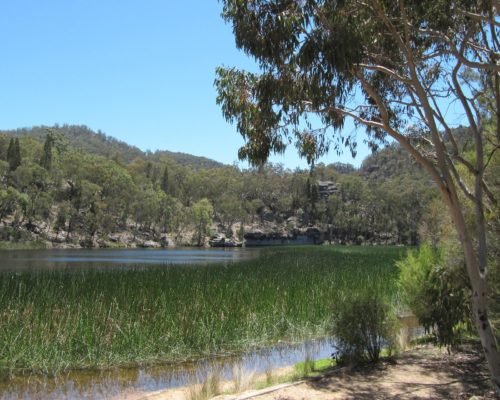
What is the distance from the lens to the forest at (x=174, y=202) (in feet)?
272

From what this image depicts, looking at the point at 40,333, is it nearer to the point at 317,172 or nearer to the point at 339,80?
the point at 339,80

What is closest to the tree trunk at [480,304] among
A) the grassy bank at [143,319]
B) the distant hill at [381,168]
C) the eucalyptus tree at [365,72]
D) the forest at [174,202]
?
the eucalyptus tree at [365,72]

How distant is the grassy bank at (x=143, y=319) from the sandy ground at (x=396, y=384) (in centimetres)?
141

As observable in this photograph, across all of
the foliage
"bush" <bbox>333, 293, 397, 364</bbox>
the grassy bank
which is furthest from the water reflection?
the foliage

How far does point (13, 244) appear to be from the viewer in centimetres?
7119

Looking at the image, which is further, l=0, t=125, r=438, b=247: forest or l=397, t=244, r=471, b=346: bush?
l=0, t=125, r=438, b=247: forest

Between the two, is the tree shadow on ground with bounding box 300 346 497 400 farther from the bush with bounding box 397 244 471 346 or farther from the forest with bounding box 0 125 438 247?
the forest with bounding box 0 125 438 247

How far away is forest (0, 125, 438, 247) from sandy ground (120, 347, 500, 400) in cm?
5572

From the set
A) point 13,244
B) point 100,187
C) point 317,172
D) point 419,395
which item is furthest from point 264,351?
point 317,172

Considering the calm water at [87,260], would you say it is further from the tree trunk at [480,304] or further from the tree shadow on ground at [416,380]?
the tree trunk at [480,304]

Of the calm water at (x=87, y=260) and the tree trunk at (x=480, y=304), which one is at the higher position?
the tree trunk at (x=480, y=304)

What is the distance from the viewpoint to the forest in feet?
272

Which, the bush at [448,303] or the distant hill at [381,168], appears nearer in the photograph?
the bush at [448,303]

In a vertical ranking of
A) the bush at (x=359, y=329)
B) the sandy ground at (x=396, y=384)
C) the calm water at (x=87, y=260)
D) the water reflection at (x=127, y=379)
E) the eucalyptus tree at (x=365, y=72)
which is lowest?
the water reflection at (x=127, y=379)
